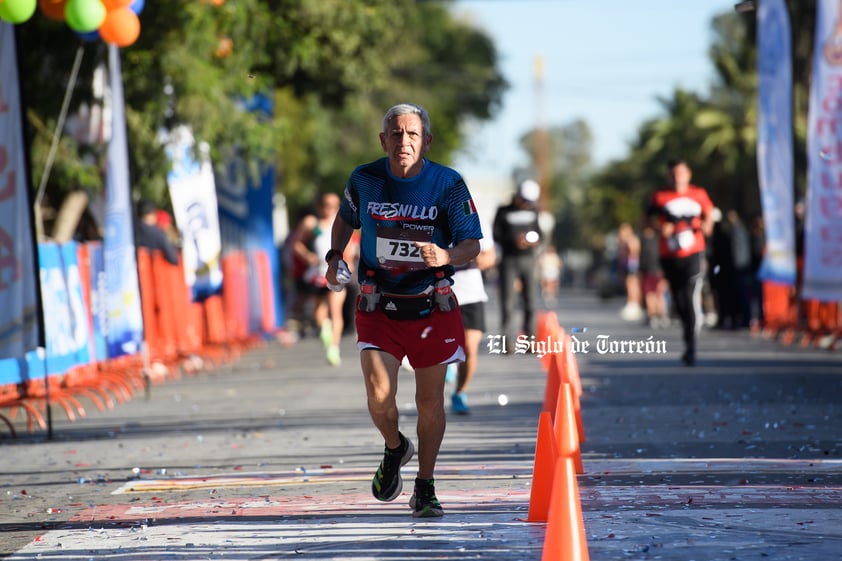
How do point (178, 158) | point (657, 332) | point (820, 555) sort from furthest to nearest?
point (657, 332) < point (178, 158) < point (820, 555)

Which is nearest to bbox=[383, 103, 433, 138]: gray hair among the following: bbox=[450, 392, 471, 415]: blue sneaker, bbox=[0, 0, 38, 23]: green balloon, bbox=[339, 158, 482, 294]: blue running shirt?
bbox=[339, 158, 482, 294]: blue running shirt

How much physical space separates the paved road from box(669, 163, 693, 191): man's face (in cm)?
193

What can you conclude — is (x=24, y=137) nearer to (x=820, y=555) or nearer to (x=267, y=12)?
(x=820, y=555)

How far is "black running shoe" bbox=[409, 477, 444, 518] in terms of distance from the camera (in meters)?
7.11

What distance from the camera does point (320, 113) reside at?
43.8 meters

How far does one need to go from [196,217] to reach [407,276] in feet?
38.9

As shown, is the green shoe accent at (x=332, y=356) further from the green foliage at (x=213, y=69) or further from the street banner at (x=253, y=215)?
the street banner at (x=253, y=215)

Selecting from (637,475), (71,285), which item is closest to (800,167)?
(71,285)

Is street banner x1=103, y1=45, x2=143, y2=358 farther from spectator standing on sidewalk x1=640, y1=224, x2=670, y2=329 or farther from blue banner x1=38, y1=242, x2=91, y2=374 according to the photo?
spectator standing on sidewalk x1=640, y1=224, x2=670, y2=329

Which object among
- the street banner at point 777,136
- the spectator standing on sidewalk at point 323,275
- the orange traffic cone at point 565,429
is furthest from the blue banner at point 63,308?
the street banner at point 777,136

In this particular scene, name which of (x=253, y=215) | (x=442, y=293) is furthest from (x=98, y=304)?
(x=253, y=215)

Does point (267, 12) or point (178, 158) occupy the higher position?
point (267, 12)

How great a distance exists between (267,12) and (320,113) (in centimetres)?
2053

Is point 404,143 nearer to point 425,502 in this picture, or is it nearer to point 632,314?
point 425,502
